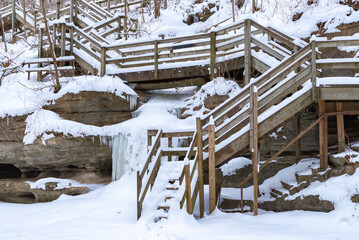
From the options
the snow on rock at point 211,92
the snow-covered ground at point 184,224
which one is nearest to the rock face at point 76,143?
the snow on rock at point 211,92

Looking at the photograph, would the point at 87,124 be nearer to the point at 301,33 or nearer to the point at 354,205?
the point at 354,205

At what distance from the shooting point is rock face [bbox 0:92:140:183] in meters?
9.94

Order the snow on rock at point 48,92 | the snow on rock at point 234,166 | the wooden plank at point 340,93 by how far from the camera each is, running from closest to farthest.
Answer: the wooden plank at point 340,93 < the snow on rock at point 234,166 < the snow on rock at point 48,92

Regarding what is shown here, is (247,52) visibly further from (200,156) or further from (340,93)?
(200,156)

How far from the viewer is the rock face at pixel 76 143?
32.6 feet

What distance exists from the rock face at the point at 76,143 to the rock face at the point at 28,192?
65 centimetres

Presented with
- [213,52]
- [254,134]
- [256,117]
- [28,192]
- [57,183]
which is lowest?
[28,192]

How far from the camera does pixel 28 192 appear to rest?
34.4 feet

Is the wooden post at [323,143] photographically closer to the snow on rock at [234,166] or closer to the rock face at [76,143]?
the snow on rock at [234,166]

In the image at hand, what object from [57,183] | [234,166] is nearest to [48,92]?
[57,183]

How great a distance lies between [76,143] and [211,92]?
4.53 metres

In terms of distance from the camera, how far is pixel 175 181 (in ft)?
22.0

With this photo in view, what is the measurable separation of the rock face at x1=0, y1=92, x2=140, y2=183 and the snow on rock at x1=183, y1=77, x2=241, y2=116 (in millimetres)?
2068

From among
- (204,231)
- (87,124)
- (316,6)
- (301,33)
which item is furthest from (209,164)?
(316,6)
